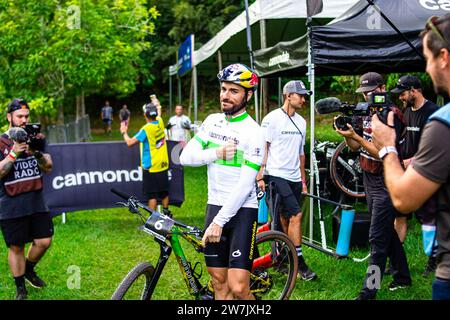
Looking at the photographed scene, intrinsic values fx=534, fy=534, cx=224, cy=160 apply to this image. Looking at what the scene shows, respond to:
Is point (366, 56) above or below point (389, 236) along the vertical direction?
above

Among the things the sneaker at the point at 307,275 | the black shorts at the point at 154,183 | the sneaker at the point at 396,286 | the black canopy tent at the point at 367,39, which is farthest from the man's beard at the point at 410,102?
the black shorts at the point at 154,183

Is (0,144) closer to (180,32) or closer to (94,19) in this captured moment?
(94,19)

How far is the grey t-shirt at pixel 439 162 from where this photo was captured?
2.25m

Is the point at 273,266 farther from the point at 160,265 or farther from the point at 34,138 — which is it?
the point at 34,138

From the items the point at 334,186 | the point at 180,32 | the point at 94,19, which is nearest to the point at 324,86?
the point at 180,32

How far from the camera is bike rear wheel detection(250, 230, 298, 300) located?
4.64 metres

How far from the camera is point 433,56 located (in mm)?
2359

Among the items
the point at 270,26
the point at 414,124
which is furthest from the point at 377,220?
the point at 270,26

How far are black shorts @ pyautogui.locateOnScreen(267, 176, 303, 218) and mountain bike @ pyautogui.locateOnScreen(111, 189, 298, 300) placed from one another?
107 cm

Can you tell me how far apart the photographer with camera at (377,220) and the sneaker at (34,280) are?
3272 millimetres

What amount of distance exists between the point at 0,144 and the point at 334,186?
586cm

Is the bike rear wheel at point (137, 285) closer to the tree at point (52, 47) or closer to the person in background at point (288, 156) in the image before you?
the person in background at point (288, 156)

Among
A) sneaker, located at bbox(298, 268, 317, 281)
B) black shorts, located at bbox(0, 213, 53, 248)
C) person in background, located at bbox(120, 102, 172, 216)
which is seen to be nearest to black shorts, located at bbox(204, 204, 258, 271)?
sneaker, located at bbox(298, 268, 317, 281)

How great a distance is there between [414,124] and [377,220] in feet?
5.78
